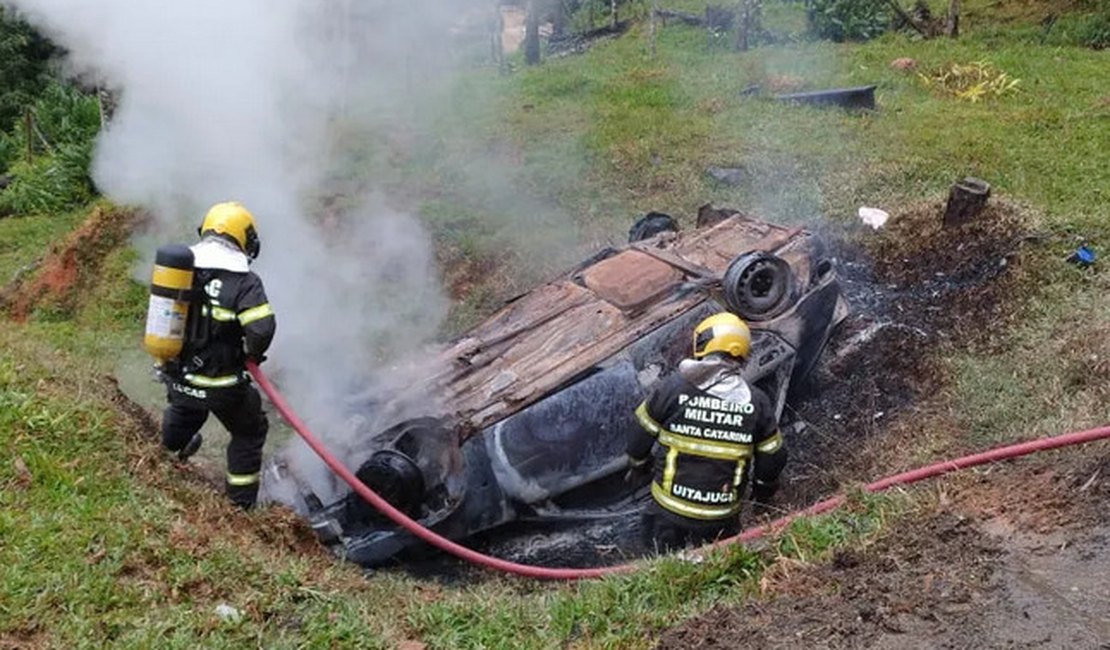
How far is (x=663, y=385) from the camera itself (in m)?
4.93

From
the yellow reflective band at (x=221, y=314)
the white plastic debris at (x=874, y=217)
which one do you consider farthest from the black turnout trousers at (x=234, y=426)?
the white plastic debris at (x=874, y=217)

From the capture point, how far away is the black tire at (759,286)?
6.02 m

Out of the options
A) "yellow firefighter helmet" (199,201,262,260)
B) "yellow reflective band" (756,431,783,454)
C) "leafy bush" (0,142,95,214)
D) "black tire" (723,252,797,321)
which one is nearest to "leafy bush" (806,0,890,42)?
"leafy bush" (0,142,95,214)

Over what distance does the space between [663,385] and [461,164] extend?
291 inches

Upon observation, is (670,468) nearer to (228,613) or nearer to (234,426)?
(228,613)

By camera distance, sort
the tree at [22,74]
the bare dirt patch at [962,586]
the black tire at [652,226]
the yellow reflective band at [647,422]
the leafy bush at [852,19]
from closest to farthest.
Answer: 1. the bare dirt patch at [962,586]
2. the yellow reflective band at [647,422]
3. the black tire at [652,226]
4. the tree at [22,74]
5. the leafy bush at [852,19]

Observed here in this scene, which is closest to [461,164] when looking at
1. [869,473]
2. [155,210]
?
[155,210]

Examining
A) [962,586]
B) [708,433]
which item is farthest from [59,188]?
[962,586]

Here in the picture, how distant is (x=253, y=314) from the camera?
5.40 metres

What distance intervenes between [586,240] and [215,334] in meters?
4.85

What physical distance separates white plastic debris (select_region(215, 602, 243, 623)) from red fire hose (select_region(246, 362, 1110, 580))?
140 centimetres

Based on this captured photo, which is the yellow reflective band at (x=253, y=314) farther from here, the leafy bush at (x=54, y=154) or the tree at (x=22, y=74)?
the tree at (x=22, y=74)

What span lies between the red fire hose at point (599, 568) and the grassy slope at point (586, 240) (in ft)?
0.51

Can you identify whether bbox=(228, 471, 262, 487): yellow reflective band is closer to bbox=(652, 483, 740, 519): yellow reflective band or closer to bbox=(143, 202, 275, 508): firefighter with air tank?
bbox=(143, 202, 275, 508): firefighter with air tank
